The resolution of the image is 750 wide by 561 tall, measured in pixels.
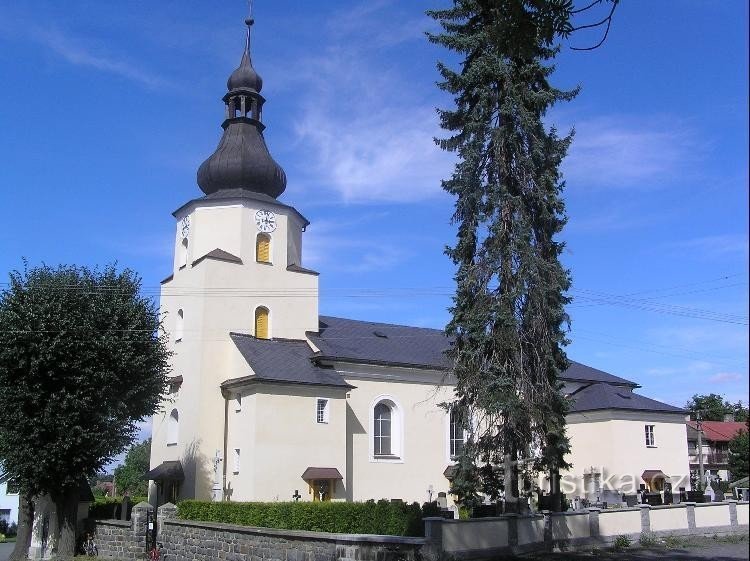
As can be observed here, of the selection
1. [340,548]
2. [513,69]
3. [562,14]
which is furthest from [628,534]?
[562,14]

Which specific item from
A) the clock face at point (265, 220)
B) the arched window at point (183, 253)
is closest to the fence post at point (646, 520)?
the clock face at point (265, 220)

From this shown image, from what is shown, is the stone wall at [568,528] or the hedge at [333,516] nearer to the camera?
the stone wall at [568,528]

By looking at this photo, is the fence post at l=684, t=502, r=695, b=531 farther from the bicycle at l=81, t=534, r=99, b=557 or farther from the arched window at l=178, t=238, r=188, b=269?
the arched window at l=178, t=238, r=188, b=269

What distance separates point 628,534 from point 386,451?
52.6 ft

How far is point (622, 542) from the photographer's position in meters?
21.2

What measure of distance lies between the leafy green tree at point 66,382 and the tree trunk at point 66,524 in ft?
0.11

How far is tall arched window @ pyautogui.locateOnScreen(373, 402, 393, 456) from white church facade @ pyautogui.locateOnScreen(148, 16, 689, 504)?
0.06 metres

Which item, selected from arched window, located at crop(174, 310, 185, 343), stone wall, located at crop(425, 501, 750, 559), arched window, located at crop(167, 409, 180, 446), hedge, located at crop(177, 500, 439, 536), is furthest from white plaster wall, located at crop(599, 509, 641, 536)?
arched window, located at crop(174, 310, 185, 343)

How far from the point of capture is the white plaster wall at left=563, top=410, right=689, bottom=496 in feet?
133

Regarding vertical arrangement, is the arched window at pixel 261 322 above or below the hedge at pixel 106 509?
above

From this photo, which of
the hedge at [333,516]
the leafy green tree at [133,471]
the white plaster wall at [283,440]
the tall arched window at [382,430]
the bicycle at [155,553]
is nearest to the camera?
the hedge at [333,516]

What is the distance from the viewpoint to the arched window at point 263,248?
37406 millimetres

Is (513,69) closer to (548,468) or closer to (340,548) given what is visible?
(548,468)

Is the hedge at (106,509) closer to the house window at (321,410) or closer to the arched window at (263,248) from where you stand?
the house window at (321,410)
